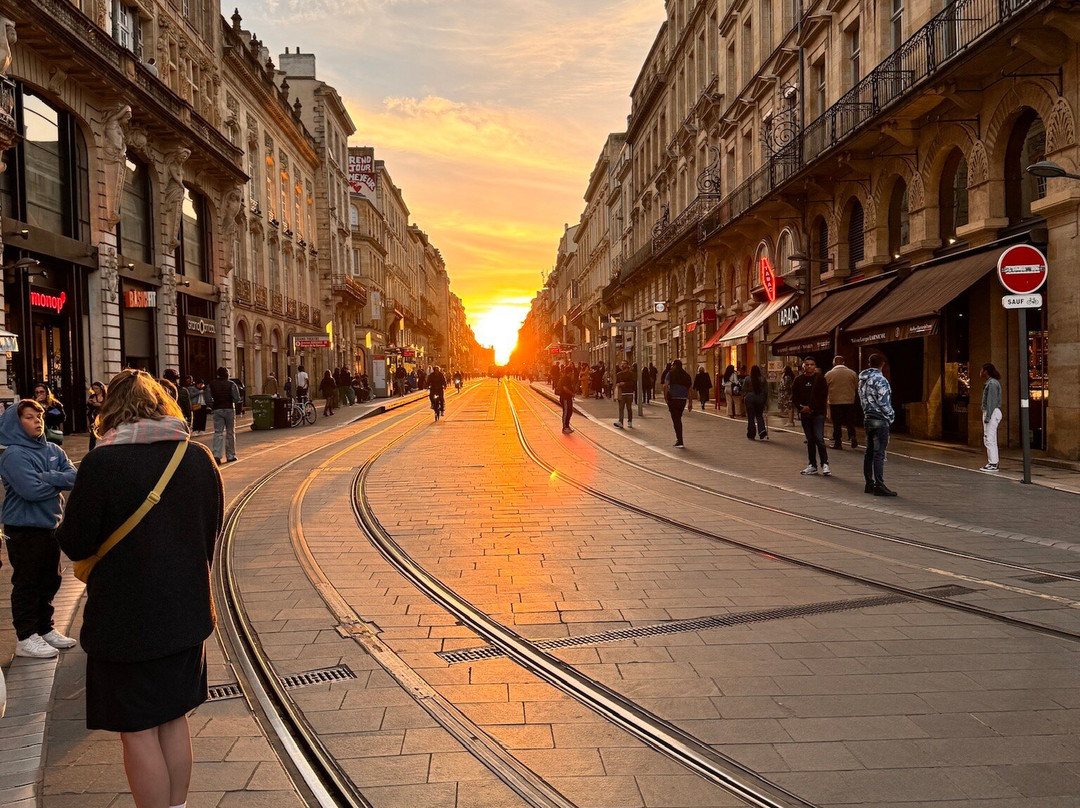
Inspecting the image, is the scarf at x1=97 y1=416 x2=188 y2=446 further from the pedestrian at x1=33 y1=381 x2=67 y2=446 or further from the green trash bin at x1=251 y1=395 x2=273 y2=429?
the green trash bin at x1=251 y1=395 x2=273 y2=429

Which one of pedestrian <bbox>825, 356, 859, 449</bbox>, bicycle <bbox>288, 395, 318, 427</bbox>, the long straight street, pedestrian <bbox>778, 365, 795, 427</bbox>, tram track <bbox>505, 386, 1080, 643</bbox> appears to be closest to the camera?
the long straight street

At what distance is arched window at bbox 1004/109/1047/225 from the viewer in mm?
13883

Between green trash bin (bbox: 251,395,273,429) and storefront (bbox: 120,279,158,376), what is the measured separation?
2872 millimetres

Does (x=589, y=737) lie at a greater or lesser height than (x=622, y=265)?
lesser

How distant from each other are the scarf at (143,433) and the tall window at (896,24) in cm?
1931

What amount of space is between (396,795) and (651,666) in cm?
177

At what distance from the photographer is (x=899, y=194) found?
19.0 m

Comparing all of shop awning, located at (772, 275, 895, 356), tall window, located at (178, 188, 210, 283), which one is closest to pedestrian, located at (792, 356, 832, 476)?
shop awning, located at (772, 275, 895, 356)

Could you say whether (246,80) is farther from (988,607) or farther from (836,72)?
(988,607)

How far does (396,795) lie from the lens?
3.17 metres

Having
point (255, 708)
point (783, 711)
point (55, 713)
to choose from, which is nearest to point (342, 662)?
point (255, 708)

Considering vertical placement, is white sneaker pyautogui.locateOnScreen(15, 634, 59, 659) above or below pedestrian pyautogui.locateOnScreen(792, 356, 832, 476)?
below

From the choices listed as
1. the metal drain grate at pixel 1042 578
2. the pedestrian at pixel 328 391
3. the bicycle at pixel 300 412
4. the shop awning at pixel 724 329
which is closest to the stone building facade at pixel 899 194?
the shop awning at pixel 724 329

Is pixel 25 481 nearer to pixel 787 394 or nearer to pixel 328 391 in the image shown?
pixel 787 394
